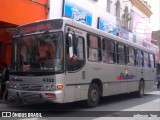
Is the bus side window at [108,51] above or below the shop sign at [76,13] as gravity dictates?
below

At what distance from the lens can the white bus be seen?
9.00m

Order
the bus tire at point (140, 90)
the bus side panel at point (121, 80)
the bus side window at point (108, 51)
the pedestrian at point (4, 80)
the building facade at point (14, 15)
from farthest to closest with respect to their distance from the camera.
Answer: the bus tire at point (140, 90)
the building facade at point (14, 15)
the bus side panel at point (121, 80)
the bus side window at point (108, 51)
the pedestrian at point (4, 80)

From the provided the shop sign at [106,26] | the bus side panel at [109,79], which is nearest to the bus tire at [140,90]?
the bus side panel at [109,79]

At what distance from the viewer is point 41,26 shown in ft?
31.6

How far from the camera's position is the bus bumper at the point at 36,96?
880cm

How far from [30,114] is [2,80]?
3175mm

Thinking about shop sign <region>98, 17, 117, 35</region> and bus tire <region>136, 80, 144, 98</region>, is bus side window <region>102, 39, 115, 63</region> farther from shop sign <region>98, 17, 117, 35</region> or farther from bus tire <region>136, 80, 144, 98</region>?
shop sign <region>98, 17, 117, 35</region>

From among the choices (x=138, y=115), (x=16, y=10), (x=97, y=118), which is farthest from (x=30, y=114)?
(x=16, y=10)

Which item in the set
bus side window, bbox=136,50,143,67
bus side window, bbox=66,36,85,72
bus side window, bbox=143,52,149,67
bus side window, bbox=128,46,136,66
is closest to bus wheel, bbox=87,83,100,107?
bus side window, bbox=66,36,85,72

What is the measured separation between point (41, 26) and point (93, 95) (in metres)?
3.27

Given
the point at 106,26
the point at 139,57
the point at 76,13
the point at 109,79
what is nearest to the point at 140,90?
the point at 139,57

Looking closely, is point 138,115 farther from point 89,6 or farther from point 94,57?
point 89,6

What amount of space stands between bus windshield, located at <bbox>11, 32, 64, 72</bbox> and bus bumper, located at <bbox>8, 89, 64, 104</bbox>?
2.32ft

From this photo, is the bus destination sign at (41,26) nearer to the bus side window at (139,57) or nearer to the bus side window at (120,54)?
the bus side window at (120,54)
